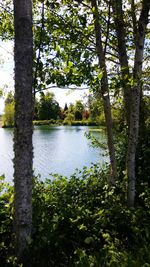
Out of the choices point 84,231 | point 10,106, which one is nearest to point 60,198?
point 84,231

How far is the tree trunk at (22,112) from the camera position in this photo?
4125mm

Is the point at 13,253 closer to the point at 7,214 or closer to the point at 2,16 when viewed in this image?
the point at 7,214

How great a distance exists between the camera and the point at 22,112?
13.6 ft

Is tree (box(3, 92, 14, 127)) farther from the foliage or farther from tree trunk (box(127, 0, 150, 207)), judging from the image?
tree trunk (box(127, 0, 150, 207))

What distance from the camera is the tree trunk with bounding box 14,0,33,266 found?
412 cm

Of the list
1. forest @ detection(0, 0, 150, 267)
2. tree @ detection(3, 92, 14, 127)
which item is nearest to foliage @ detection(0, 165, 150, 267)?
forest @ detection(0, 0, 150, 267)

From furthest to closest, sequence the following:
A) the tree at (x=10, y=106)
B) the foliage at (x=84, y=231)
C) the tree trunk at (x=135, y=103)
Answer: the tree trunk at (x=135, y=103)
the tree at (x=10, y=106)
the foliage at (x=84, y=231)

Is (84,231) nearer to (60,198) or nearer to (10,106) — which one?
(60,198)

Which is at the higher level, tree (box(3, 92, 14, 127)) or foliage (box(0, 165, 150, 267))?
tree (box(3, 92, 14, 127))

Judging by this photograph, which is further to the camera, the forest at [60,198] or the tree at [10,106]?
the tree at [10,106]

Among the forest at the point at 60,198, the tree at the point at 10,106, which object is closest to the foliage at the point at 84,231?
the forest at the point at 60,198

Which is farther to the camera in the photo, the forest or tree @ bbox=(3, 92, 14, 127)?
tree @ bbox=(3, 92, 14, 127)

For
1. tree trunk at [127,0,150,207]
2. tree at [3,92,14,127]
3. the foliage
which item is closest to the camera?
the foliage

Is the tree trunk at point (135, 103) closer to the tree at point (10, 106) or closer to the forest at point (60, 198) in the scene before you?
the forest at point (60, 198)
